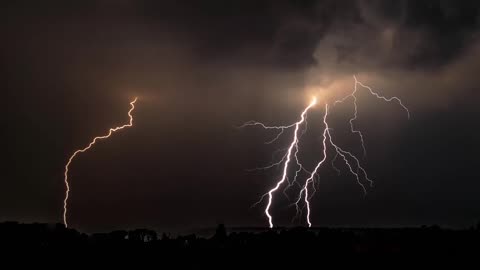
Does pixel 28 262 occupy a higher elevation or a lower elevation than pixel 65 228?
lower

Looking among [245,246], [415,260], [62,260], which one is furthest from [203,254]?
[415,260]

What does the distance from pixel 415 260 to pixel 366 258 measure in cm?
173

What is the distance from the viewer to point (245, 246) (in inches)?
922

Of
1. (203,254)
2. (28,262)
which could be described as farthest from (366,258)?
(28,262)

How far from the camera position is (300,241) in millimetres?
22625

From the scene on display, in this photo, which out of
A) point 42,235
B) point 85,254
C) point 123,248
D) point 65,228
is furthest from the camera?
point 65,228

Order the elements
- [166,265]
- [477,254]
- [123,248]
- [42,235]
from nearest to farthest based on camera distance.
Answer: [477,254] < [166,265] < [123,248] < [42,235]

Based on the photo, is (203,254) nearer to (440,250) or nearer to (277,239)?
(277,239)

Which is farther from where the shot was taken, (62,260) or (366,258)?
(62,260)

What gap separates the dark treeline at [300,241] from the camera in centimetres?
2008

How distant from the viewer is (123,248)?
24.0 m

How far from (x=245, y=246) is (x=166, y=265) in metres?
4.01

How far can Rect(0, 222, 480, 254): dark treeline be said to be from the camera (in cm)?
2008

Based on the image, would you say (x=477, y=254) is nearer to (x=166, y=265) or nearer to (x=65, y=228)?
(x=166, y=265)
